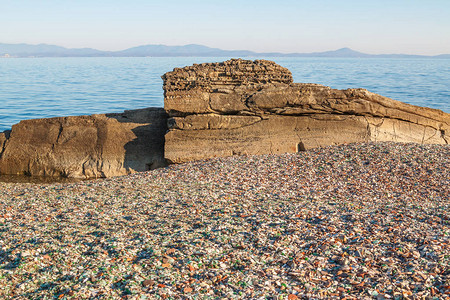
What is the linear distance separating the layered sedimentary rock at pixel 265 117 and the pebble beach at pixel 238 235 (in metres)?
1.90

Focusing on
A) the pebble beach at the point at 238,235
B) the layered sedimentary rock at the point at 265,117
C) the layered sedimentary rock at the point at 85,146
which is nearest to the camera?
the pebble beach at the point at 238,235

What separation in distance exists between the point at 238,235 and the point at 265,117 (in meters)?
6.45

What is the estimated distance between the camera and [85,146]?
1233 cm

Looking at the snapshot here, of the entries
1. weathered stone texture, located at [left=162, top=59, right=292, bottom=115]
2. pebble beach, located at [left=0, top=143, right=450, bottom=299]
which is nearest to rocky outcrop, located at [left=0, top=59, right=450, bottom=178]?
weathered stone texture, located at [left=162, top=59, right=292, bottom=115]

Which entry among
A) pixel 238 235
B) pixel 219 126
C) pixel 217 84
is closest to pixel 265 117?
pixel 219 126

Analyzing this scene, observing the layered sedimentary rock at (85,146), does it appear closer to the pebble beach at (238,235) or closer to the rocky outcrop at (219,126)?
the rocky outcrop at (219,126)

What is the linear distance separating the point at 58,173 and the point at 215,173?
5.68 meters

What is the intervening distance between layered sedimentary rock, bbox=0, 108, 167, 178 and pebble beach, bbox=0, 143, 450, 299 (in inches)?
99.5

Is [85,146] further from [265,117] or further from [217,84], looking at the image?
[265,117]

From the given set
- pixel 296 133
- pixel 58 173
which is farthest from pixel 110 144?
pixel 296 133

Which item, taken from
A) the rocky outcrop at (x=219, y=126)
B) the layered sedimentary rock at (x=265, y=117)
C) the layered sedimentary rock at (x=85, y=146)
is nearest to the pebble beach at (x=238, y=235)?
the layered sedimentary rock at (x=265, y=117)

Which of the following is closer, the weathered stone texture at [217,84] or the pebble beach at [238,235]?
the pebble beach at [238,235]

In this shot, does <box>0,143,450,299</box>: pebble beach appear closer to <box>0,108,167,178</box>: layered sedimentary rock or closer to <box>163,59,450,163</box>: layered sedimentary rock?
<box>163,59,450,163</box>: layered sedimentary rock

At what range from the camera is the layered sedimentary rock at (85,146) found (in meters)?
12.1
